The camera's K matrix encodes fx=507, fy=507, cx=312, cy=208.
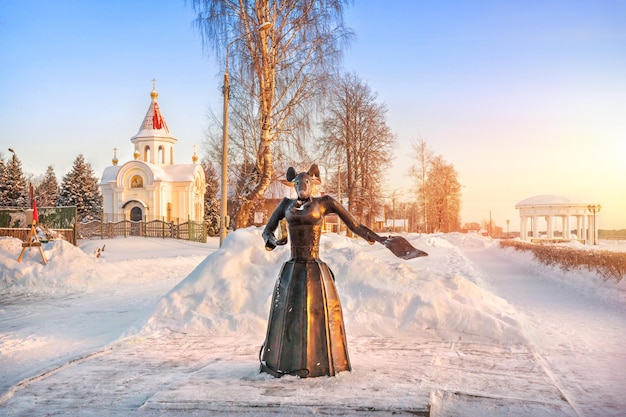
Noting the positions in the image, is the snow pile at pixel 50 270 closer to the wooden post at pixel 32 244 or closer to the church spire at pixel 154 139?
the wooden post at pixel 32 244

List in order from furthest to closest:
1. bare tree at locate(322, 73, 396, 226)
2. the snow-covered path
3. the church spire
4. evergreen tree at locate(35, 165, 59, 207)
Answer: evergreen tree at locate(35, 165, 59, 207) < the church spire < bare tree at locate(322, 73, 396, 226) < the snow-covered path

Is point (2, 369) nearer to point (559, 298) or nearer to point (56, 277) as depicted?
point (56, 277)

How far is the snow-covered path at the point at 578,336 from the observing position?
15.8ft

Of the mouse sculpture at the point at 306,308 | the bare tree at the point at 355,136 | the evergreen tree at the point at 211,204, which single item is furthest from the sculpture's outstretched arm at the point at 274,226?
the evergreen tree at the point at 211,204

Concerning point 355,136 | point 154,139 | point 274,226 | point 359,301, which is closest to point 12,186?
point 154,139

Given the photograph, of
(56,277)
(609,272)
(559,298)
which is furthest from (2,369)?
(609,272)

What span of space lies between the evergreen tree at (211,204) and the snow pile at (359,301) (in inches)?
1782

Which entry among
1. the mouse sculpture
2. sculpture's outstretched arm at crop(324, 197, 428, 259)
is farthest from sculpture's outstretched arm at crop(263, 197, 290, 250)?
sculpture's outstretched arm at crop(324, 197, 428, 259)

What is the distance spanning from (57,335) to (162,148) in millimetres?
43308

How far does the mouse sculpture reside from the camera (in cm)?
504

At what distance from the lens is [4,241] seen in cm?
1614

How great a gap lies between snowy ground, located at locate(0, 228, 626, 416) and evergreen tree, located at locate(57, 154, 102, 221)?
43584 millimetres

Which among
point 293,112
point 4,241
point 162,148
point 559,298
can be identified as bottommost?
point 559,298

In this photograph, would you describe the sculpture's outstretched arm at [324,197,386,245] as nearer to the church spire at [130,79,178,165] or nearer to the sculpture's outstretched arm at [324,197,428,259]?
the sculpture's outstretched arm at [324,197,428,259]
